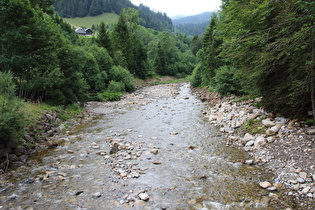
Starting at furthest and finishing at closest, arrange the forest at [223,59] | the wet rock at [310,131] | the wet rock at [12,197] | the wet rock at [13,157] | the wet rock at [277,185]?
the wet rock at [13,157]
the wet rock at [310,131]
the forest at [223,59]
the wet rock at [277,185]
the wet rock at [12,197]

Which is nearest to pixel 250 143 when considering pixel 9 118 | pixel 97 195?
pixel 97 195

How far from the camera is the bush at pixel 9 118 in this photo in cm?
733

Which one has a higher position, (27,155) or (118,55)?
(118,55)

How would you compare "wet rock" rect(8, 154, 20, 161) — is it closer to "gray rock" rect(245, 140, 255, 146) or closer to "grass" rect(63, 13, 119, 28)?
"gray rock" rect(245, 140, 255, 146)

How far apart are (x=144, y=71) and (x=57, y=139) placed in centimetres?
3984

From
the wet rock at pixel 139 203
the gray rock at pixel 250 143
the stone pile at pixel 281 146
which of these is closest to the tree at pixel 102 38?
the stone pile at pixel 281 146

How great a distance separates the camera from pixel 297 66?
24.4 ft

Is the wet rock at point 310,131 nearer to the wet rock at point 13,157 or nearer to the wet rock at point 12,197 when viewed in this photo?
the wet rock at point 12,197

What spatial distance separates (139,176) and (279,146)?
5.59 meters

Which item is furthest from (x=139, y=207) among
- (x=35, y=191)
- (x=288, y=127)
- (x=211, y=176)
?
(x=288, y=127)

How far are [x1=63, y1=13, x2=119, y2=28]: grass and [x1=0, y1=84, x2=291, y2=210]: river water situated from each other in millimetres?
152007

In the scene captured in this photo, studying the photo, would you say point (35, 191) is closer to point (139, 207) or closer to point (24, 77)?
point (139, 207)

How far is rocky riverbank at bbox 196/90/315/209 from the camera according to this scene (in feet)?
19.6

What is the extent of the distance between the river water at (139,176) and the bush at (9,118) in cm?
121
